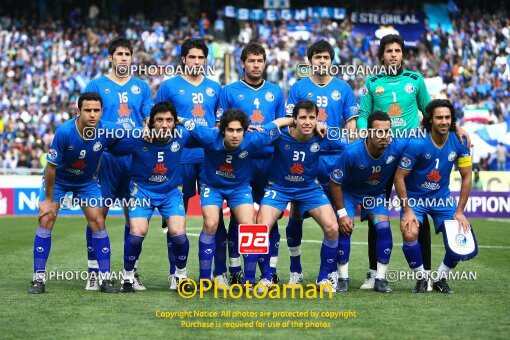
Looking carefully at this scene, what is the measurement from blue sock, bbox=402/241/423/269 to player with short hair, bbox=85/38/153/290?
284 centimetres

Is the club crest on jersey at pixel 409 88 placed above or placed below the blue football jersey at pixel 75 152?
above

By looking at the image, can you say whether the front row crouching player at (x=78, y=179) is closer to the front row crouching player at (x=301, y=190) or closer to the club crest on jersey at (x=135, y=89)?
the club crest on jersey at (x=135, y=89)

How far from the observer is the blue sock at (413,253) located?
9.46 metres

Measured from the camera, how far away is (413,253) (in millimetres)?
9492

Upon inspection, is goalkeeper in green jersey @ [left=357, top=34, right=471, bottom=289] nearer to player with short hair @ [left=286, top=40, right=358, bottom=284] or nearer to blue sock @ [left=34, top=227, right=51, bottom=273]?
player with short hair @ [left=286, top=40, right=358, bottom=284]

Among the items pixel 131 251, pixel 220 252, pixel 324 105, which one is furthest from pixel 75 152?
pixel 324 105

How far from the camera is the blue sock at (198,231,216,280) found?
943cm

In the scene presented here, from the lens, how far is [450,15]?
35.8 metres

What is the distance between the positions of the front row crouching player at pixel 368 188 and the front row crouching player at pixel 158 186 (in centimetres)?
164

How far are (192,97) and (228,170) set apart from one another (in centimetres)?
102

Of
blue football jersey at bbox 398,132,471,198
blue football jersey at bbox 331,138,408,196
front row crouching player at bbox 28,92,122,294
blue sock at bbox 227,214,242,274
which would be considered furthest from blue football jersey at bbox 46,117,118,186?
blue football jersey at bbox 398,132,471,198

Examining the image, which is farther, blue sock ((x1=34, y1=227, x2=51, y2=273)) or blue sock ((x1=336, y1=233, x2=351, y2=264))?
blue sock ((x1=336, y1=233, x2=351, y2=264))

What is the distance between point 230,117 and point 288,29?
82.2 ft

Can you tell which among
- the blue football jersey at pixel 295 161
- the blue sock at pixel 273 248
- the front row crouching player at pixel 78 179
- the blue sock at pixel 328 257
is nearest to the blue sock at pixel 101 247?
the front row crouching player at pixel 78 179
